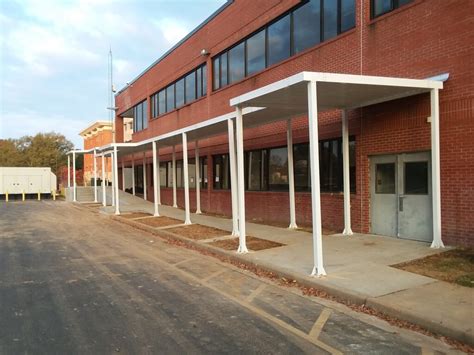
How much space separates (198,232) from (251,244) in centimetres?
325

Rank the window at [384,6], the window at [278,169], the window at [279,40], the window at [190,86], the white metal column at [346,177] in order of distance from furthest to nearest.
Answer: the window at [190,86]
the window at [278,169]
the window at [279,40]
the white metal column at [346,177]
the window at [384,6]

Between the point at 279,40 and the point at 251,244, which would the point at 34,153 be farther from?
the point at 251,244

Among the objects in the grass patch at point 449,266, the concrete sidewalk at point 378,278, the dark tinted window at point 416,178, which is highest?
the dark tinted window at point 416,178

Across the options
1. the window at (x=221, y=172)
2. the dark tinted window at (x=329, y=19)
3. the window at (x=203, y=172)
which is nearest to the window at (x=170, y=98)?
the window at (x=203, y=172)

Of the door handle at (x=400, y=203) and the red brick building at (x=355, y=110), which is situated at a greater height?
the red brick building at (x=355, y=110)

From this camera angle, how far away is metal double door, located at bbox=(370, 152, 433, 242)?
10.7 meters

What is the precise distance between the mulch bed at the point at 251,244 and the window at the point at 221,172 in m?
9.17

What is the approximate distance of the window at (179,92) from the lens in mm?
26969

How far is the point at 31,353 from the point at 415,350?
4.03 metres

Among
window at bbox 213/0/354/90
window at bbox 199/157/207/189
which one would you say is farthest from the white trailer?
window at bbox 213/0/354/90

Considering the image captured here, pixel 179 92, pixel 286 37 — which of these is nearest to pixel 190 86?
pixel 179 92

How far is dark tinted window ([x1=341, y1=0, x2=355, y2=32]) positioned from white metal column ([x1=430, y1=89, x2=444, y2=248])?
173 inches

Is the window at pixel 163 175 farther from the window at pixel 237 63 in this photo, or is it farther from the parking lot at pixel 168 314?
the parking lot at pixel 168 314

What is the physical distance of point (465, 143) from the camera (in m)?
9.63
